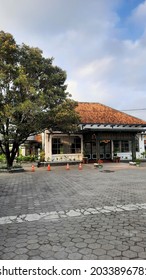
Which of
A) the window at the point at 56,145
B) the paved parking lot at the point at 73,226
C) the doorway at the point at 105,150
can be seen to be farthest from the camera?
the doorway at the point at 105,150

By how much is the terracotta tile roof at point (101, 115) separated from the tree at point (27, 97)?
7.01 m

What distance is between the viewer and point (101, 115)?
85.3 feet

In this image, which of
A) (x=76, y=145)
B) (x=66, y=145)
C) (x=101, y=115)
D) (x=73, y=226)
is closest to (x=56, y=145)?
(x=66, y=145)

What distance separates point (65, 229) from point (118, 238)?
1180mm

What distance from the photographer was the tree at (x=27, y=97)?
15.5 metres

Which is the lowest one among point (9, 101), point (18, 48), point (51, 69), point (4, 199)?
point (4, 199)

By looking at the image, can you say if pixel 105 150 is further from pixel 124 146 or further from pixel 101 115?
pixel 101 115

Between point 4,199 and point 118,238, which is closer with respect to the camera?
point 118,238

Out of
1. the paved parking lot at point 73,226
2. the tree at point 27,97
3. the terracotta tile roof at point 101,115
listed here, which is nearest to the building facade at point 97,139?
the terracotta tile roof at point 101,115

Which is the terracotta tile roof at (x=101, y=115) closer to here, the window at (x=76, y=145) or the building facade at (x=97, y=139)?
the building facade at (x=97, y=139)
